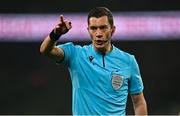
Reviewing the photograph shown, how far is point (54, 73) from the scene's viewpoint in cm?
780

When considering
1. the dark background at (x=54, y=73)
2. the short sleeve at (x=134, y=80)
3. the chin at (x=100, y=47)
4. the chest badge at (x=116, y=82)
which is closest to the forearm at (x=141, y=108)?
the short sleeve at (x=134, y=80)

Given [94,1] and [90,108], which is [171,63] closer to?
[94,1]

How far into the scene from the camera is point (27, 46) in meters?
7.78

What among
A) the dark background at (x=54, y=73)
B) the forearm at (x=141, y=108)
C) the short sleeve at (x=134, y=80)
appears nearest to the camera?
the short sleeve at (x=134, y=80)

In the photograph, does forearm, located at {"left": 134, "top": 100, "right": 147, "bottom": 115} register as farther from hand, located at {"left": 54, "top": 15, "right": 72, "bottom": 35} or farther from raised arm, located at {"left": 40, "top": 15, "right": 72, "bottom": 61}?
hand, located at {"left": 54, "top": 15, "right": 72, "bottom": 35}

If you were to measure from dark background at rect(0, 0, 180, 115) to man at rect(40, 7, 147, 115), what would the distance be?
3.59 metres

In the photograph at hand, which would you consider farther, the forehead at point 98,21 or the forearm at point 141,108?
the forearm at point 141,108

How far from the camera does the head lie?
3.91 meters

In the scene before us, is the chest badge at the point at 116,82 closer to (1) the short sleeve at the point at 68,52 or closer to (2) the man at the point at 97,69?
(2) the man at the point at 97,69

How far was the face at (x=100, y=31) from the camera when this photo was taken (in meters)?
3.91

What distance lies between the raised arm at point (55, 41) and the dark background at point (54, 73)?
3.81 metres

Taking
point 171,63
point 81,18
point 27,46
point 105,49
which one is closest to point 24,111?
point 27,46

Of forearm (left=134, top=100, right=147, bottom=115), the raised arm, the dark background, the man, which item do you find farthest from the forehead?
the dark background

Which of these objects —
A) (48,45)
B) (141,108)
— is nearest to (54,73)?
(141,108)
